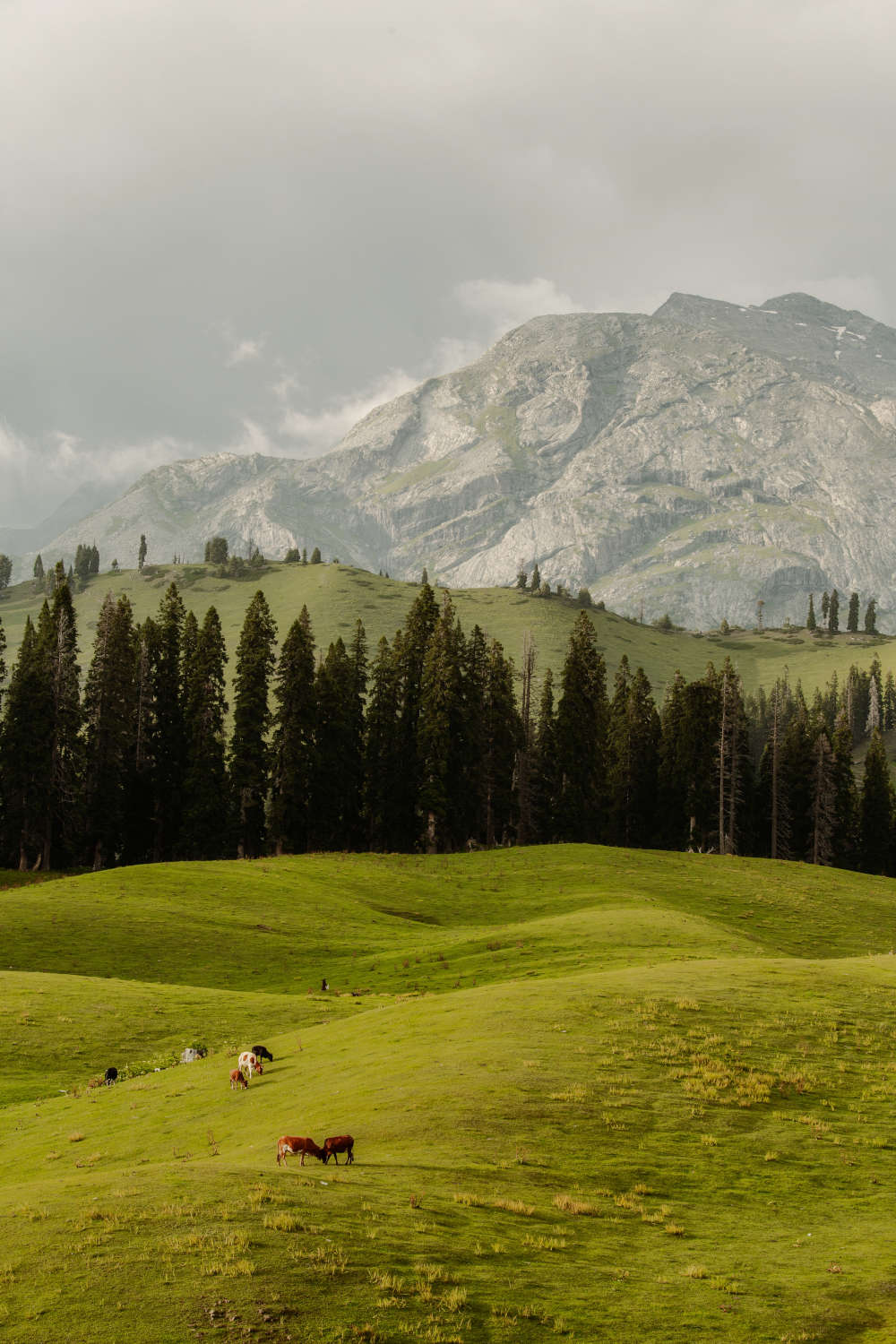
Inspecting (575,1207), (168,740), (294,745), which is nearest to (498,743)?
(294,745)

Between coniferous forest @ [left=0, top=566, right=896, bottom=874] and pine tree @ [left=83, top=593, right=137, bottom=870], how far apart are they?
Answer: 6.7 inches

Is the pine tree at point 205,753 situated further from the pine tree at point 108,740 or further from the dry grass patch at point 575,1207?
the dry grass patch at point 575,1207

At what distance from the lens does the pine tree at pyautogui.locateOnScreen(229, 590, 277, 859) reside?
90.1 m

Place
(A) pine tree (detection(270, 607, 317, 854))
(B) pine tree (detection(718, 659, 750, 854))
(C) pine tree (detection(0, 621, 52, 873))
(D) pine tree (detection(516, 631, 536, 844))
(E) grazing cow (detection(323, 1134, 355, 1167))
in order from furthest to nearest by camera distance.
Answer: (D) pine tree (detection(516, 631, 536, 844)) → (B) pine tree (detection(718, 659, 750, 854)) → (A) pine tree (detection(270, 607, 317, 854)) → (C) pine tree (detection(0, 621, 52, 873)) → (E) grazing cow (detection(323, 1134, 355, 1167))

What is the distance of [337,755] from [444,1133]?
242 ft

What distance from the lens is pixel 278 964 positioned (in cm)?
4769

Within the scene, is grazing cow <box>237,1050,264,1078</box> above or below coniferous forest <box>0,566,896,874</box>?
below

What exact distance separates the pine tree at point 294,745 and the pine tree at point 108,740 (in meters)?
13.2

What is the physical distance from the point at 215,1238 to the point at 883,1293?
10.1 meters

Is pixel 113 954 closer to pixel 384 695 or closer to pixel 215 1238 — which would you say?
pixel 215 1238

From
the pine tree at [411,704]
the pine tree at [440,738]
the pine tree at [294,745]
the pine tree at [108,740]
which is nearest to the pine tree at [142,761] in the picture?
the pine tree at [108,740]

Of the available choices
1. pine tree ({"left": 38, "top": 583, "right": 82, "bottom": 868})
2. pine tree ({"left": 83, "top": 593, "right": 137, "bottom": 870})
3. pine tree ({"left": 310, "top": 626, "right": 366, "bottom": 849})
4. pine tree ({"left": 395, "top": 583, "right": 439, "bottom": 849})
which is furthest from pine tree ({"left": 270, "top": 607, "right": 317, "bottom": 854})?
pine tree ({"left": 38, "top": 583, "right": 82, "bottom": 868})

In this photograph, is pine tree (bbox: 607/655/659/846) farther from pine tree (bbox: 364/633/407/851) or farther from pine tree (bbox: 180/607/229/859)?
pine tree (bbox: 180/607/229/859)

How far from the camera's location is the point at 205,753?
8838cm
